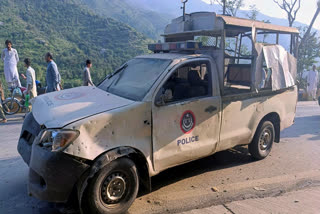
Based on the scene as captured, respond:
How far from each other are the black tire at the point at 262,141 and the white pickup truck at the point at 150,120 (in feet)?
0.06

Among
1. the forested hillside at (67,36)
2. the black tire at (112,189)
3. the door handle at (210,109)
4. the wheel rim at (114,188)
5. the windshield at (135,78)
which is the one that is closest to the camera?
the black tire at (112,189)

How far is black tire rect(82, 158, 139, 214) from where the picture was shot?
3.16 meters

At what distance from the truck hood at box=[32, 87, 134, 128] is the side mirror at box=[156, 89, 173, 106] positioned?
14.3 inches

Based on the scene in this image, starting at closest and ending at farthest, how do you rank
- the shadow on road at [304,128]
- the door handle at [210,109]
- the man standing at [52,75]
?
the door handle at [210,109] → the shadow on road at [304,128] → the man standing at [52,75]

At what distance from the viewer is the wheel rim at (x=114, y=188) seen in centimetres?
329

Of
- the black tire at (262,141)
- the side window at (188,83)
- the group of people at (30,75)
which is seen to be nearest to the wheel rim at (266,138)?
the black tire at (262,141)

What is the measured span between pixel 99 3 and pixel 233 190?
94443 millimetres

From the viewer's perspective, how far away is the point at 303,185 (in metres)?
4.44

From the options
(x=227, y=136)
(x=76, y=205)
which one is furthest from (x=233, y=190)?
(x=76, y=205)

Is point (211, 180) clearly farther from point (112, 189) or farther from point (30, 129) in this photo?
point (30, 129)

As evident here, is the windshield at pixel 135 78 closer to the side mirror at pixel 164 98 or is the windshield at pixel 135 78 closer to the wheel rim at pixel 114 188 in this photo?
the side mirror at pixel 164 98

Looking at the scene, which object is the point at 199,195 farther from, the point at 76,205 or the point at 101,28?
the point at 101,28

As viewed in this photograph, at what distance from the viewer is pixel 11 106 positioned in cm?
917

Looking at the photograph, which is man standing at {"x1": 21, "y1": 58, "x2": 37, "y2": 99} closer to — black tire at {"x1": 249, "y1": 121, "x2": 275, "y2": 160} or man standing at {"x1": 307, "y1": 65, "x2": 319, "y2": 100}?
black tire at {"x1": 249, "y1": 121, "x2": 275, "y2": 160}
